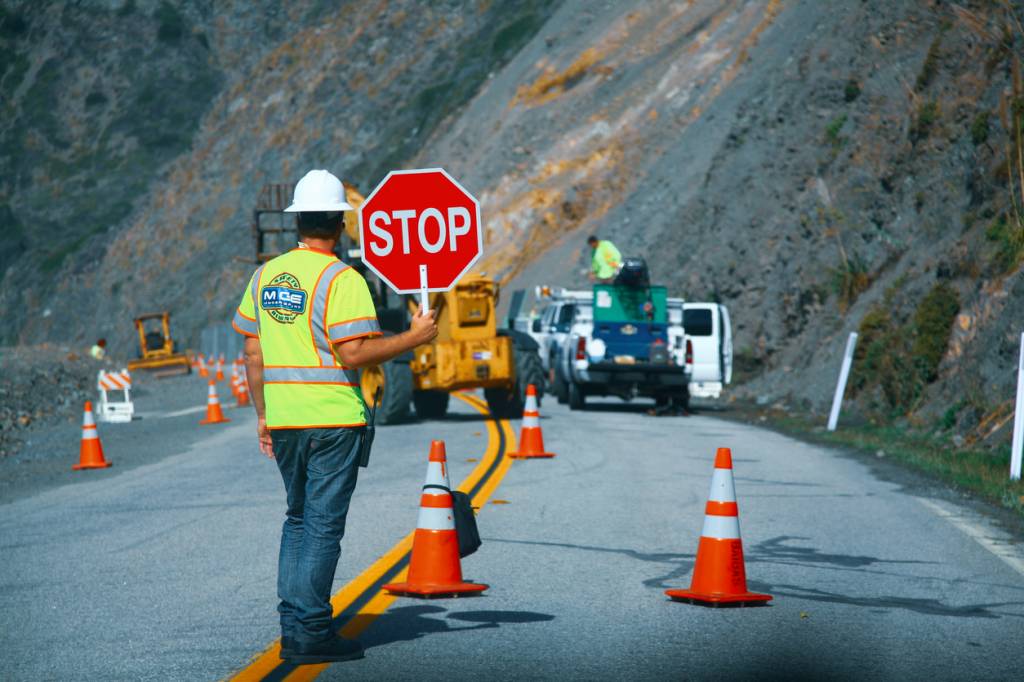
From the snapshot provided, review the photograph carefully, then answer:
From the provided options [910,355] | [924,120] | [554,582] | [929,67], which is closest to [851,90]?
[929,67]

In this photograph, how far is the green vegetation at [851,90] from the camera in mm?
35781

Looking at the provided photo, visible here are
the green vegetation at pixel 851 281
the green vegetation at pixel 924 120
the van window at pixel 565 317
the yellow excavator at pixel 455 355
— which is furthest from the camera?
the green vegetation at pixel 851 281

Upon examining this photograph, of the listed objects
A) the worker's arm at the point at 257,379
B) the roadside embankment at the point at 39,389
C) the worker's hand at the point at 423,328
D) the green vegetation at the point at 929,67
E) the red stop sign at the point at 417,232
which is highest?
the green vegetation at the point at 929,67

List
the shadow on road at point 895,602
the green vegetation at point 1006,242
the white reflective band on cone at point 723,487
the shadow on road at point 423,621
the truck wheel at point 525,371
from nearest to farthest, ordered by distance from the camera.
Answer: the shadow on road at point 423,621
the shadow on road at point 895,602
the white reflective band on cone at point 723,487
the green vegetation at point 1006,242
the truck wheel at point 525,371

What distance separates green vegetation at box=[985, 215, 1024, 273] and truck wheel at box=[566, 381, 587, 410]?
762 centimetres

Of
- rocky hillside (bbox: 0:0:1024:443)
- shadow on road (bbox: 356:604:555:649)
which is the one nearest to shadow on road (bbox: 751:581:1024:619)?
shadow on road (bbox: 356:604:555:649)

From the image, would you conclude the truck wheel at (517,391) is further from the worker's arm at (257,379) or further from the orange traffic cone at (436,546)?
the worker's arm at (257,379)

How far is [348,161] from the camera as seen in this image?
7781cm

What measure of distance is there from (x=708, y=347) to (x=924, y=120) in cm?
666

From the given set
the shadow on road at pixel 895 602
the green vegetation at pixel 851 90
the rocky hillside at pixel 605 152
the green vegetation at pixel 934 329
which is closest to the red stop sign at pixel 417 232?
the rocky hillside at pixel 605 152

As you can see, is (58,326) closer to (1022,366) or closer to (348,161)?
(348,161)

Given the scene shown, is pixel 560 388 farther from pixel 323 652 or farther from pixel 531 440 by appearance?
pixel 323 652

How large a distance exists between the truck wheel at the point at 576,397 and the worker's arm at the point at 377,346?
66.4ft

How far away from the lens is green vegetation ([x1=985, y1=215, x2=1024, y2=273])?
68.4ft
